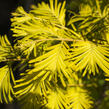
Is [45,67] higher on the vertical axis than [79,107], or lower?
higher

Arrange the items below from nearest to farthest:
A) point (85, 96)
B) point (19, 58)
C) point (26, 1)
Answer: point (19, 58)
point (85, 96)
point (26, 1)

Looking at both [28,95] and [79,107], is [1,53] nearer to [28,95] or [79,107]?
[28,95]

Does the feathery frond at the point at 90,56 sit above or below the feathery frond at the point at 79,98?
above

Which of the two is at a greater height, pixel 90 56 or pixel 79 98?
pixel 90 56

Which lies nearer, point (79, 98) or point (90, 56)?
point (90, 56)

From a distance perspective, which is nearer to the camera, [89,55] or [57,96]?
[89,55]

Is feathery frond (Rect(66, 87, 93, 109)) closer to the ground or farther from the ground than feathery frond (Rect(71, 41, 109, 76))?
closer to the ground

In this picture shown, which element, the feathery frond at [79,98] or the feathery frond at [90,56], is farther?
the feathery frond at [79,98]

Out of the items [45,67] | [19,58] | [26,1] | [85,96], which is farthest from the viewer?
[26,1]

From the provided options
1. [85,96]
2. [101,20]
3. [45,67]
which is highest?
[101,20]

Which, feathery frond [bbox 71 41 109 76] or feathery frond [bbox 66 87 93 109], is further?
feathery frond [bbox 66 87 93 109]

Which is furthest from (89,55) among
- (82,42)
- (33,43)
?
(33,43)
